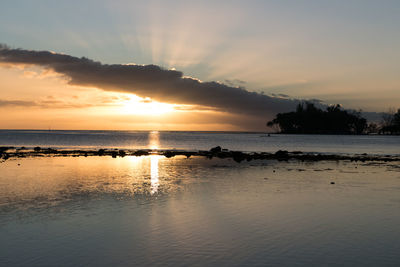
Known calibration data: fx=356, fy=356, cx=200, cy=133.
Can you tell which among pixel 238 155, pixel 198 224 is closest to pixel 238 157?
pixel 238 155

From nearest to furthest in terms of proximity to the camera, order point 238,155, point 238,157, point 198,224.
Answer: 1. point 198,224
2. point 238,157
3. point 238,155

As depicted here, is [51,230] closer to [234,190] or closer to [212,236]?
[212,236]

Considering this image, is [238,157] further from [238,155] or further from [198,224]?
[198,224]

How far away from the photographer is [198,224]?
57.4 feet

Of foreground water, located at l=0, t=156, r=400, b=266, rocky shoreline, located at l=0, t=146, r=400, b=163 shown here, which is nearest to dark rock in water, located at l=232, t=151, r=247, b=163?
rocky shoreline, located at l=0, t=146, r=400, b=163

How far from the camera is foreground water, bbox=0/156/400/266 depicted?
13.0 metres

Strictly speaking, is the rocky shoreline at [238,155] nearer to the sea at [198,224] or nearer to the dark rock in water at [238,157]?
the dark rock in water at [238,157]


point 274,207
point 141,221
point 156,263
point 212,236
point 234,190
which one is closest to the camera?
point 156,263

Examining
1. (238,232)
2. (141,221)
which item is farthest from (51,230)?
(238,232)

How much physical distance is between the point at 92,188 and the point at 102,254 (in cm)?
1590

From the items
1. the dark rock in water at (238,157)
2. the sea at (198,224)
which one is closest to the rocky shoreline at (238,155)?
the dark rock in water at (238,157)

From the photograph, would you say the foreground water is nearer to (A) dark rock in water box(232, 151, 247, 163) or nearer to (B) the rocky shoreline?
(A) dark rock in water box(232, 151, 247, 163)

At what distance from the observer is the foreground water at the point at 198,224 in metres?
13.0

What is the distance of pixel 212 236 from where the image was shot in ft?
50.7
